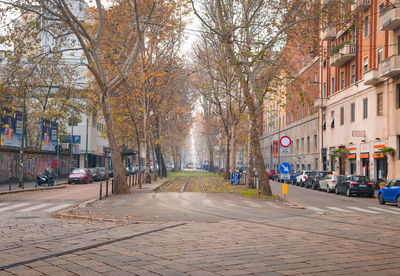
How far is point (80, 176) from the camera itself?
142 feet

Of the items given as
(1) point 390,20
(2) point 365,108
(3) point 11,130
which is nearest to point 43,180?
(3) point 11,130

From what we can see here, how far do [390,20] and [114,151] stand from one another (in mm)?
20887

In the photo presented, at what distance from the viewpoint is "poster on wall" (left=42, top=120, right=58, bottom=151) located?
4628cm

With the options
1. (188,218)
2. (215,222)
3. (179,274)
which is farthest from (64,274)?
(188,218)

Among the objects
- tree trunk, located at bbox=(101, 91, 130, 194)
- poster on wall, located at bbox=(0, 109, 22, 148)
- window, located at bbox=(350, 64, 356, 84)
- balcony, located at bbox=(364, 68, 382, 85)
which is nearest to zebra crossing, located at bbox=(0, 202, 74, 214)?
tree trunk, located at bbox=(101, 91, 130, 194)

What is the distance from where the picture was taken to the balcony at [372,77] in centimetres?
3466

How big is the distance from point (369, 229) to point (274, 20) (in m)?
13.6

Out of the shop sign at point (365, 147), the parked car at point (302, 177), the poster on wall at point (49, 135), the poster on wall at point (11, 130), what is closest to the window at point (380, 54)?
the shop sign at point (365, 147)

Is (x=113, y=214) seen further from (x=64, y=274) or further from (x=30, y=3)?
(x=30, y=3)

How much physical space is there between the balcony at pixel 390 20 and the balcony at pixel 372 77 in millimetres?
3286

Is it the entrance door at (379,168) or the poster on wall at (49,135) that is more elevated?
the poster on wall at (49,135)

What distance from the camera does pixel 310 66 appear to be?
57125 millimetres

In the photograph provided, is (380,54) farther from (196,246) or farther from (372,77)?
(196,246)

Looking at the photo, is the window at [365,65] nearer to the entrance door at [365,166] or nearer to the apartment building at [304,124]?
the entrance door at [365,166]
